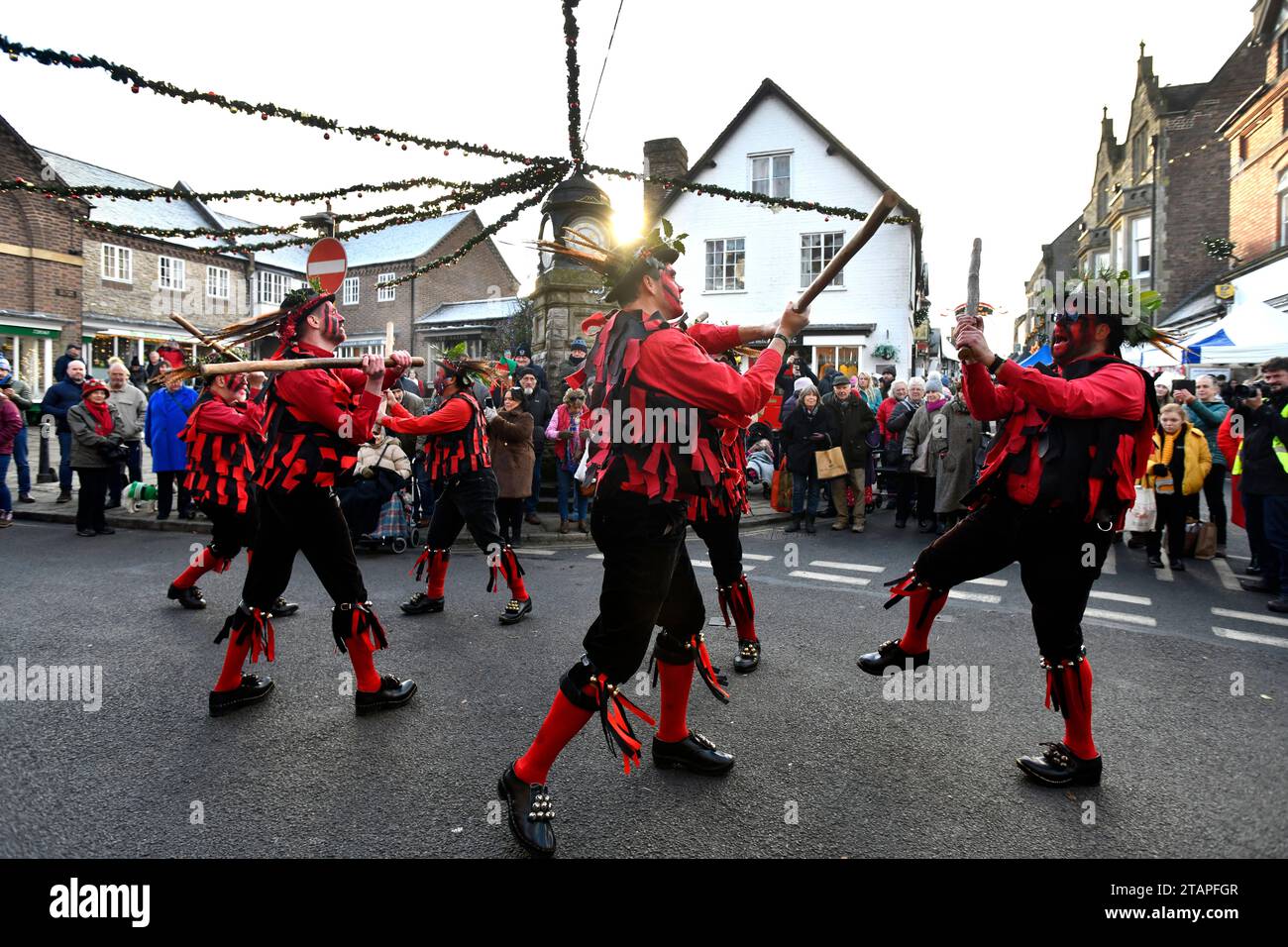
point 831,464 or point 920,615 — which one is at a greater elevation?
point 831,464

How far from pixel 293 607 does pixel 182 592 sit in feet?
3.17

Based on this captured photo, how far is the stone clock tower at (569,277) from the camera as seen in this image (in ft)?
37.7

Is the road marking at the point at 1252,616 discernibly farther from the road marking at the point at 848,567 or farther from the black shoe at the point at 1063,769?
the black shoe at the point at 1063,769

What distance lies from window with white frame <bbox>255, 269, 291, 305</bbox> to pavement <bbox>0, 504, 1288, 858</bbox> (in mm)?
35916

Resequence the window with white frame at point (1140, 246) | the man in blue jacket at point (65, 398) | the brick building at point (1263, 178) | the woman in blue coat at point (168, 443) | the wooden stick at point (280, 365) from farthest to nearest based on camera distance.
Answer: the window with white frame at point (1140, 246) < the brick building at point (1263, 178) < the man in blue jacket at point (65, 398) < the woman in blue coat at point (168, 443) < the wooden stick at point (280, 365)

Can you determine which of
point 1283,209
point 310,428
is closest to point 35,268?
point 310,428

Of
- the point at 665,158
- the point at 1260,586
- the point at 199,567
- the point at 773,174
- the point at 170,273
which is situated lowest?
the point at 1260,586

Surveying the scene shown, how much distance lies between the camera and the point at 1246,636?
537cm

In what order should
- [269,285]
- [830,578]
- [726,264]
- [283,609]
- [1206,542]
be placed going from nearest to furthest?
[283,609] < [830,578] < [1206,542] < [726,264] < [269,285]

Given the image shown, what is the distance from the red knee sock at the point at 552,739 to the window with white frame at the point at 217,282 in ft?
128

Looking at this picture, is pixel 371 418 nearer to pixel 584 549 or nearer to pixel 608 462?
pixel 608 462

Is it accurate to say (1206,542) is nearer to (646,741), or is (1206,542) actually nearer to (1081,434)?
(1081,434)

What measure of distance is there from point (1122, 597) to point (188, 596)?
7.79m

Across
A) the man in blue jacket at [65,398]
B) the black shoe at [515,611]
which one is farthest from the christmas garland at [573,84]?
the man in blue jacket at [65,398]
